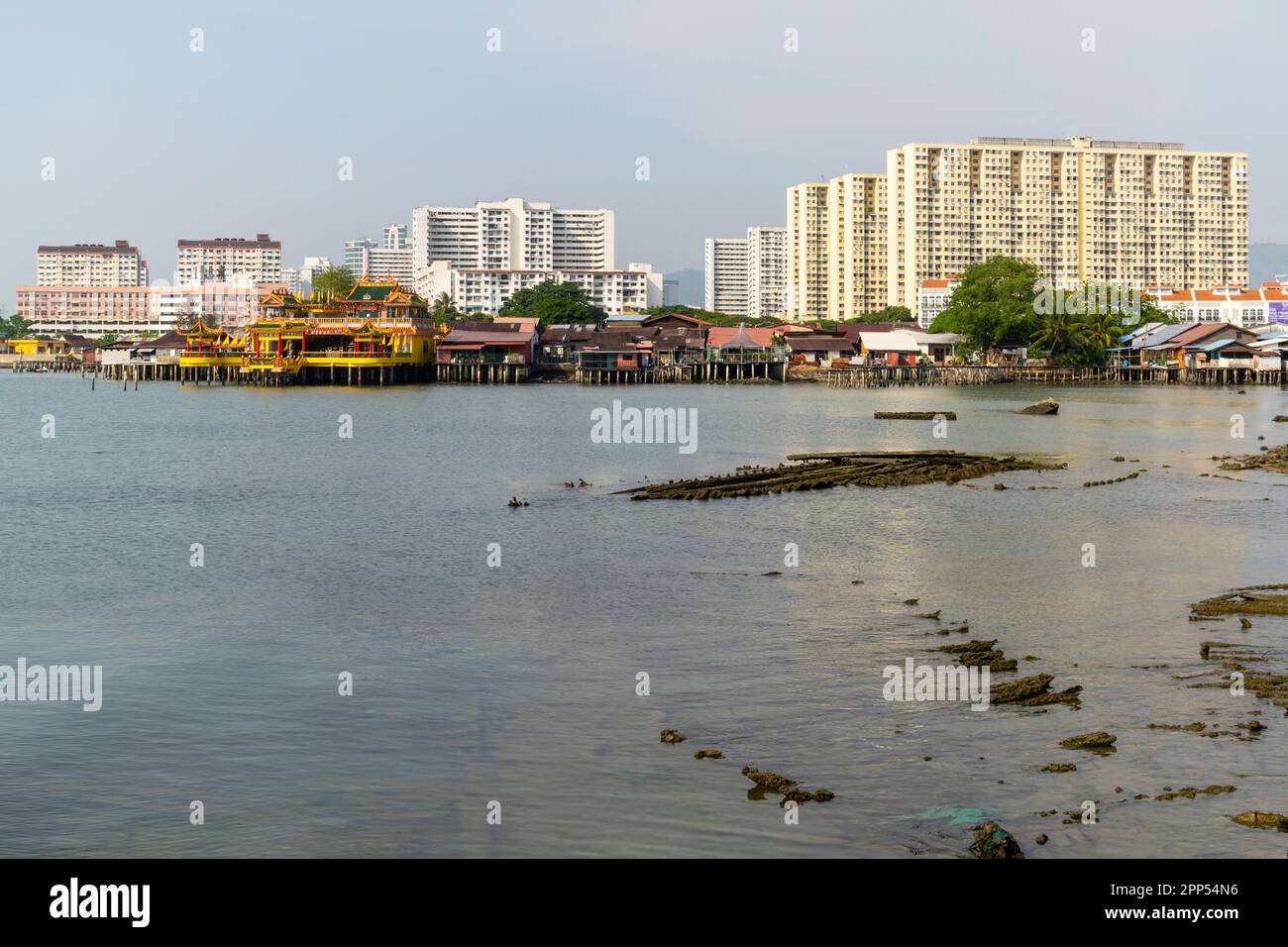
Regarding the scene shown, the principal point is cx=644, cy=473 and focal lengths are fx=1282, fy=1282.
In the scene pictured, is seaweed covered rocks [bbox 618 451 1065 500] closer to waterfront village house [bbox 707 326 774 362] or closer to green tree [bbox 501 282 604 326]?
waterfront village house [bbox 707 326 774 362]

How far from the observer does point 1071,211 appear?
162750 mm

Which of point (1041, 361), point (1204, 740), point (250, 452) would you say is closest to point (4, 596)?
point (1204, 740)

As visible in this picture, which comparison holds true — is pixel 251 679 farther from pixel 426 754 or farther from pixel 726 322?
pixel 726 322

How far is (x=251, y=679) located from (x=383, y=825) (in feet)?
15.2

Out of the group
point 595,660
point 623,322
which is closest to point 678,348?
point 623,322

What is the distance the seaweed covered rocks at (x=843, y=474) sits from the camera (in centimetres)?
2898

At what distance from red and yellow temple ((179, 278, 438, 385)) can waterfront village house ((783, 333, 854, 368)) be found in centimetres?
3055

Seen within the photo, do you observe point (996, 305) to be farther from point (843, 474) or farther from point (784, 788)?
point (784, 788)

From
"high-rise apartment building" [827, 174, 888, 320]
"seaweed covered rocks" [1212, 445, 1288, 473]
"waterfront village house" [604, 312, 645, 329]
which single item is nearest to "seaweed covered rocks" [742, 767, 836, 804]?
"seaweed covered rocks" [1212, 445, 1288, 473]

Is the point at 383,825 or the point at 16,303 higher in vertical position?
the point at 16,303

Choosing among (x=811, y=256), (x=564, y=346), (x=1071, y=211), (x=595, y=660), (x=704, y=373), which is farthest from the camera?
(x=811, y=256)

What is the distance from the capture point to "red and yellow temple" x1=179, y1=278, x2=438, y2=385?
93438mm

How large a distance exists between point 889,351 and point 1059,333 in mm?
13247

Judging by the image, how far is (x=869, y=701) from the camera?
12.2 m
